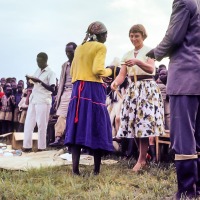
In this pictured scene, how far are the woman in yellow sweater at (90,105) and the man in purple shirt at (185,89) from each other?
1.46 meters

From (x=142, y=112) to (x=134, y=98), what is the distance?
232 mm

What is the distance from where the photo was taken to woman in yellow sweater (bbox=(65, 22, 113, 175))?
454 cm

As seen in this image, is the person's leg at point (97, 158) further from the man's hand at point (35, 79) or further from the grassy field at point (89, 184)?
the man's hand at point (35, 79)

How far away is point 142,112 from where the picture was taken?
16.3 feet

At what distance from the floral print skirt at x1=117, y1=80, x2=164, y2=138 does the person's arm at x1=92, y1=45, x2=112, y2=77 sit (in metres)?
0.63

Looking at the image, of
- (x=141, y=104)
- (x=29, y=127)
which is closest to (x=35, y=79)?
(x=29, y=127)

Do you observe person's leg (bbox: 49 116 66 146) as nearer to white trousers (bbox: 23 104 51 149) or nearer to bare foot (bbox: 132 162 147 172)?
white trousers (bbox: 23 104 51 149)

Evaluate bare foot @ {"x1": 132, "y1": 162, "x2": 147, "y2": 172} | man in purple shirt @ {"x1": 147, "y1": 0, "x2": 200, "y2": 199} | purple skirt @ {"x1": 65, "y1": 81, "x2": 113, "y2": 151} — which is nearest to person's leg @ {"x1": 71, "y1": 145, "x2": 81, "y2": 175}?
purple skirt @ {"x1": 65, "y1": 81, "x2": 113, "y2": 151}

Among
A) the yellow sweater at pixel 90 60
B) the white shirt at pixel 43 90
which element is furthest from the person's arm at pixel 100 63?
the white shirt at pixel 43 90

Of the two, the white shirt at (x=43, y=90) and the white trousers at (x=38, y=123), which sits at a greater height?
the white shirt at (x=43, y=90)

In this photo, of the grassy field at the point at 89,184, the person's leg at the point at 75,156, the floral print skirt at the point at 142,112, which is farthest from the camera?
the floral print skirt at the point at 142,112

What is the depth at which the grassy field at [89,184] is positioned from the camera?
11.5 feet

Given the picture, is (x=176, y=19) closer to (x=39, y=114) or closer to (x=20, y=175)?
(x=20, y=175)

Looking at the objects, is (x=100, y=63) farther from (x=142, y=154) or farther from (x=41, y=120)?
(x=41, y=120)
